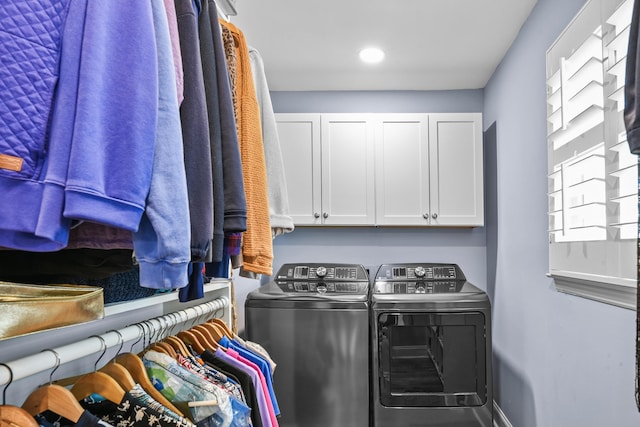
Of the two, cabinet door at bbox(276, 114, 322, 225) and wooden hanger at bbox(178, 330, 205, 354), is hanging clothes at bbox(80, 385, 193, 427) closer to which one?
wooden hanger at bbox(178, 330, 205, 354)

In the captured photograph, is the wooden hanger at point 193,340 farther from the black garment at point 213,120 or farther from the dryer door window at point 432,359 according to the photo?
the dryer door window at point 432,359

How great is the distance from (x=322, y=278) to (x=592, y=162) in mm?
1761

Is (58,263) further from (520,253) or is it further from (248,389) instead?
(520,253)

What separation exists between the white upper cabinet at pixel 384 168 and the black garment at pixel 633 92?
2.18 meters

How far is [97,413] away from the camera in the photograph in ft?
3.42

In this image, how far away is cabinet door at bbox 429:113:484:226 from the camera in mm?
3115

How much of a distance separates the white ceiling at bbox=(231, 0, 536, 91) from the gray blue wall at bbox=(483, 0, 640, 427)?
0.55ft

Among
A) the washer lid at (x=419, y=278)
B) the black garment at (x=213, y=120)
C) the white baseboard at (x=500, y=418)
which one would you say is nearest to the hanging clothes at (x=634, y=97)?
the black garment at (x=213, y=120)

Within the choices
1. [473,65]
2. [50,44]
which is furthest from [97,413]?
[473,65]

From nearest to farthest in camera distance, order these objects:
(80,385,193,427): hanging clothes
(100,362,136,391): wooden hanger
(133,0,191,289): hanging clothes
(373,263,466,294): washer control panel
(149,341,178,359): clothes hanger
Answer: (133,0,191,289): hanging clothes, (80,385,193,427): hanging clothes, (100,362,136,391): wooden hanger, (149,341,178,359): clothes hanger, (373,263,466,294): washer control panel

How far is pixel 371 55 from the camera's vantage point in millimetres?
2859

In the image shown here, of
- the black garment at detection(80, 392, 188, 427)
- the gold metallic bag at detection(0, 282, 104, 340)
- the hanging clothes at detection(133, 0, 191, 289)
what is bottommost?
the black garment at detection(80, 392, 188, 427)

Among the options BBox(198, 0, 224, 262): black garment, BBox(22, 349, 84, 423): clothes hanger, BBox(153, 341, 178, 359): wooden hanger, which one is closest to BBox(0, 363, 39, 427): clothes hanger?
BBox(22, 349, 84, 423): clothes hanger

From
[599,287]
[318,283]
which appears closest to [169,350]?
[599,287]
